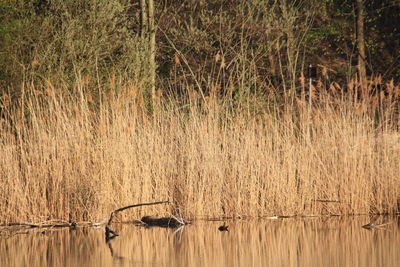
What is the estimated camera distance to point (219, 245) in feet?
24.3

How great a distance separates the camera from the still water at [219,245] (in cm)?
664

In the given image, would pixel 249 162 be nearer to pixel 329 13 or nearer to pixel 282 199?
pixel 282 199

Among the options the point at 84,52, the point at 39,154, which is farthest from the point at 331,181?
the point at 84,52

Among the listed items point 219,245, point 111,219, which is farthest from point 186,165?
point 219,245

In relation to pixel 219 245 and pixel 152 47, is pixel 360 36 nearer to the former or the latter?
pixel 152 47

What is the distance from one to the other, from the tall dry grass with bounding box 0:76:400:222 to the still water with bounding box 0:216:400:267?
0.34 m

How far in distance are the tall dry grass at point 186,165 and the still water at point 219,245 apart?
34 cm

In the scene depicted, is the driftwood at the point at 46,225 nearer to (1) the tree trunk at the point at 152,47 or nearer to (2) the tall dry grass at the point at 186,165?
(2) the tall dry grass at the point at 186,165

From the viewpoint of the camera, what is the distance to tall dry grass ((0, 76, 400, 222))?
28.5 feet

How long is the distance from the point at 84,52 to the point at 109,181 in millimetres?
4987

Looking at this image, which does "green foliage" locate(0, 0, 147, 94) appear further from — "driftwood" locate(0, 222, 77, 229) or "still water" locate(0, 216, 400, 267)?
"still water" locate(0, 216, 400, 267)

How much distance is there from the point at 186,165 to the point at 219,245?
179 cm

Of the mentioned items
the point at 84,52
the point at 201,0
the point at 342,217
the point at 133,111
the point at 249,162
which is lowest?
the point at 342,217

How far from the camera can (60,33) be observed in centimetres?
1330
